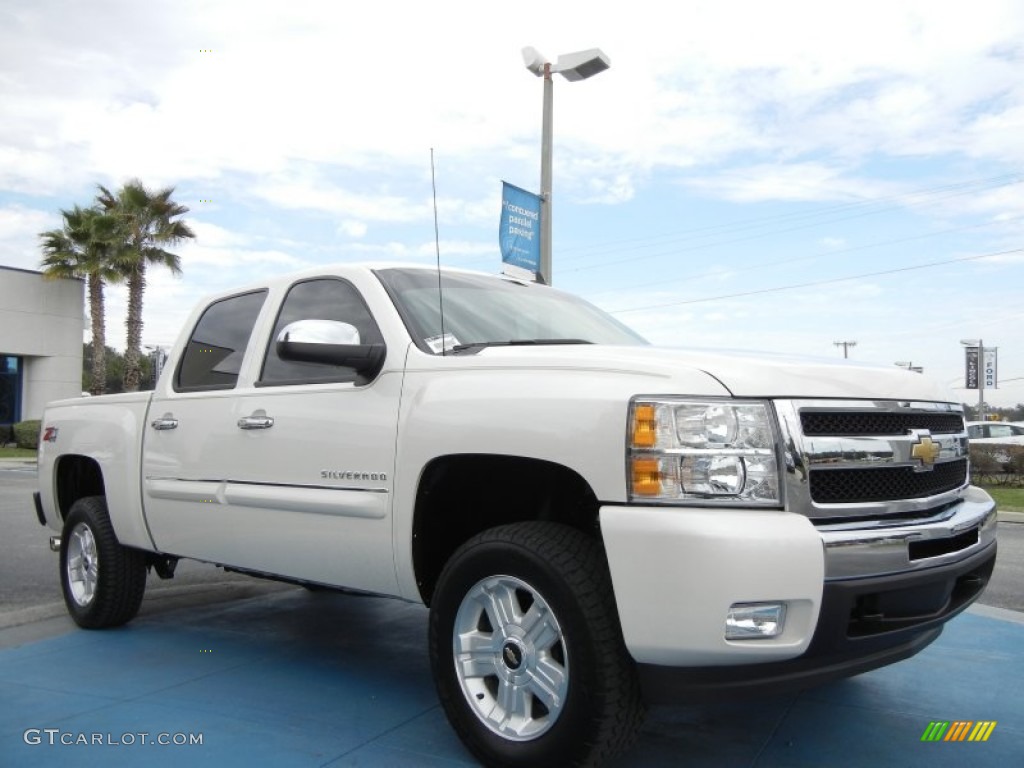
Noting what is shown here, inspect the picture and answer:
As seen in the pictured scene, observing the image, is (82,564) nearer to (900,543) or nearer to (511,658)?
(511,658)

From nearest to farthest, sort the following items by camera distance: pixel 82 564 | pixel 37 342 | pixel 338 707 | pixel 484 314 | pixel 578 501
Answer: pixel 578 501
pixel 338 707
pixel 484 314
pixel 82 564
pixel 37 342

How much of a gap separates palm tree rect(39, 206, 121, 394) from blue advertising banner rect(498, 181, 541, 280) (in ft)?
69.3

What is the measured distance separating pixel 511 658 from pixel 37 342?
30893 millimetres

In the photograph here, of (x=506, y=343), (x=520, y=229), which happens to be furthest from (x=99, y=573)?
(x=520, y=229)

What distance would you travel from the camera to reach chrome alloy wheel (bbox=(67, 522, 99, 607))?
5.43 metres

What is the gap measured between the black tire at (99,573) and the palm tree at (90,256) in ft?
86.3

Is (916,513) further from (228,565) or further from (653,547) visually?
(228,565)

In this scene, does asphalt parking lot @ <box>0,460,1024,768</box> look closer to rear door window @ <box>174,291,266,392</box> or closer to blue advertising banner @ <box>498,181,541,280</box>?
rear door window @ <box>174,291,266,392</box>

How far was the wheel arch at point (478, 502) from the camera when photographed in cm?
343

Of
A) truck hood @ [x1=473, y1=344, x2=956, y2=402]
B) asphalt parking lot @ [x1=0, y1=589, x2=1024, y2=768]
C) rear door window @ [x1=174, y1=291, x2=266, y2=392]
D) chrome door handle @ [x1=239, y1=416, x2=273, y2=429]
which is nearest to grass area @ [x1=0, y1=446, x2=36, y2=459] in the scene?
asphalt parking lot @ [x1=0, y1=589, x2=1024, y2=768]

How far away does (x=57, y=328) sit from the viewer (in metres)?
30.9

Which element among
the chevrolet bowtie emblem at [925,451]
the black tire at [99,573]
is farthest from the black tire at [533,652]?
the black tire at [99,573]

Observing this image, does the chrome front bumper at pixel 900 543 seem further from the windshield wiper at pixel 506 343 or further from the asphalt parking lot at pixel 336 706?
the windshield wiper at pixel 506 343

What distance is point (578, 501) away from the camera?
3.49 metres
